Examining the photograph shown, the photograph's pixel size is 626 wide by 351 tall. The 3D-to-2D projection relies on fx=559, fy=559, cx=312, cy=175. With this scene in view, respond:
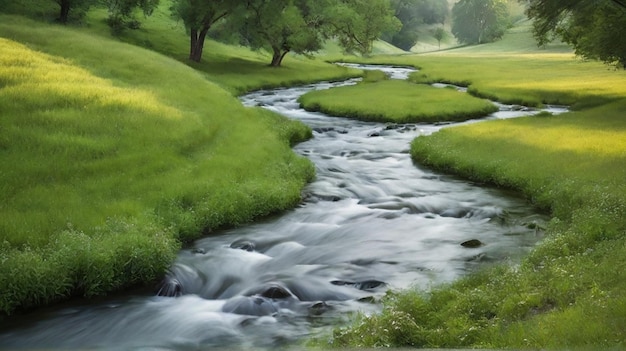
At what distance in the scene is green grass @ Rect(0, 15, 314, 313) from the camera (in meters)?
11.6

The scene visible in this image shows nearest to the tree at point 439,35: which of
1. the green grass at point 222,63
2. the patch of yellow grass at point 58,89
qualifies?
the green grass at point 222,63

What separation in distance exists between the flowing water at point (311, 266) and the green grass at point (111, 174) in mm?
620

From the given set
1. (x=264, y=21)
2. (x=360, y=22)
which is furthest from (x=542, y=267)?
(x=360, y=22)

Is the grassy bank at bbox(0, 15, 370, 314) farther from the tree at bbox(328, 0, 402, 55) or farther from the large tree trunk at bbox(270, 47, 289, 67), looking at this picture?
the tree at bbox(328, 0, 402, 55)

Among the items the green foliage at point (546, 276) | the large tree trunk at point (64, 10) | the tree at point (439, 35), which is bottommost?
the green foliage at point (546, 276)

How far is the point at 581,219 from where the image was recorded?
13.8 meters

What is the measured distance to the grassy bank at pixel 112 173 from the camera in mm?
11617

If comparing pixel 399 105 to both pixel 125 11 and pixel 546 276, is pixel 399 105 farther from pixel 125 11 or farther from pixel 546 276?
pixel 125 11

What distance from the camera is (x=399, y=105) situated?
125 ft

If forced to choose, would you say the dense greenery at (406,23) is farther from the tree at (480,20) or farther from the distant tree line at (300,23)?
the distant tree line at (300,23)

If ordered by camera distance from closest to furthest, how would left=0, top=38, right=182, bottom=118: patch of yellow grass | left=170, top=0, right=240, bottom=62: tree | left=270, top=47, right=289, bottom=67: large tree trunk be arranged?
left=0, top=38, right=182, bottom=118: patch of yellow grass → left=170, top=0, right=240, bottom=62: tree → left=270, top=47, right=289, bottom=67: large tree trunk

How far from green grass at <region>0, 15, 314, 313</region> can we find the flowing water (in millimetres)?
620

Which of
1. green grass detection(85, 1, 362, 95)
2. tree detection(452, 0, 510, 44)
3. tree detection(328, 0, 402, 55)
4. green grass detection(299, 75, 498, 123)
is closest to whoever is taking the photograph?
green grass detection(299, 75, 498, 123)

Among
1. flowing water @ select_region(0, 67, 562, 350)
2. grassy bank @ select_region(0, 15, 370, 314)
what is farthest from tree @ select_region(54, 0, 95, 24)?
flowing water @ select_region(0, 67, 562, 350)
